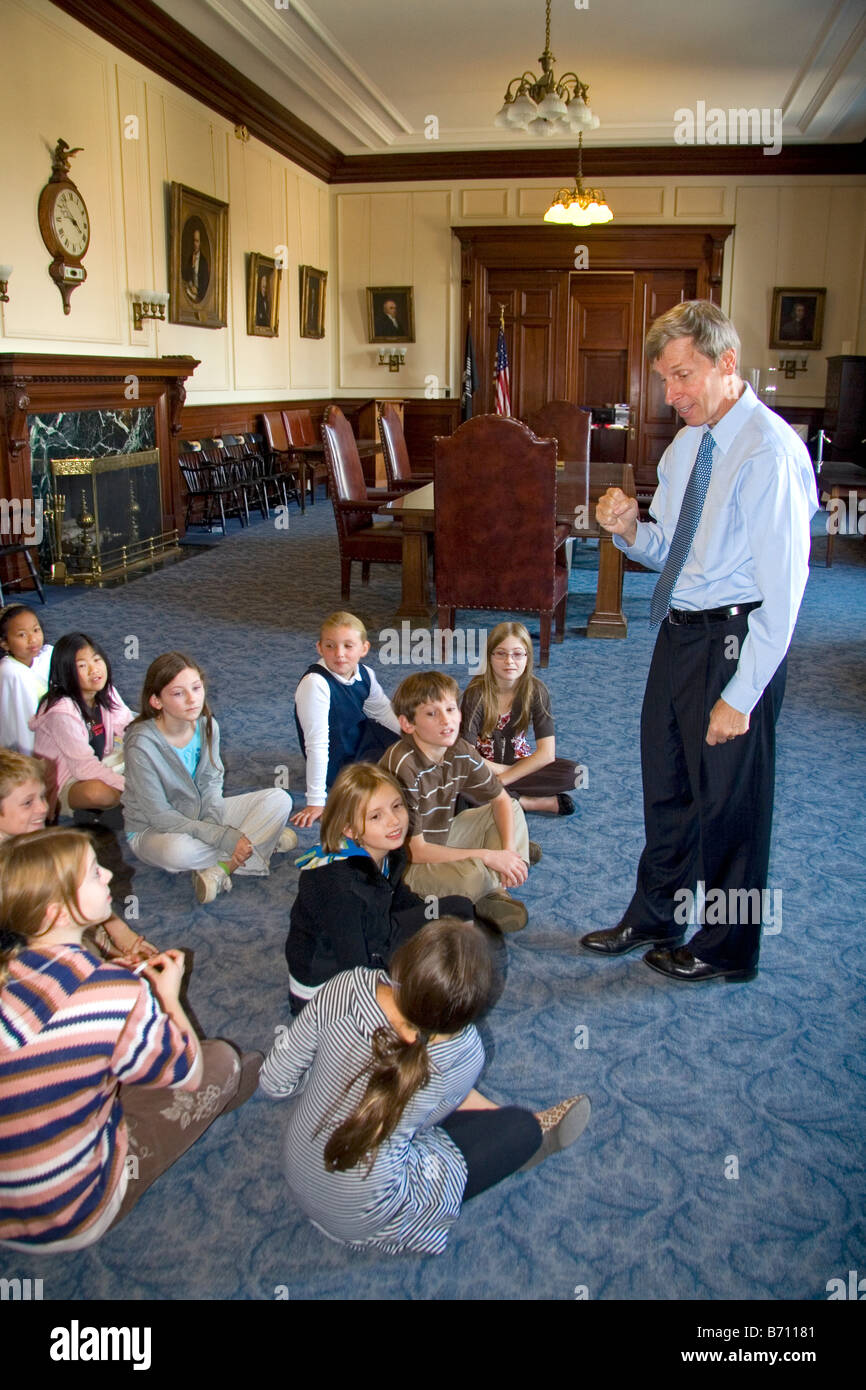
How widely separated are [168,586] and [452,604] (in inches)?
114

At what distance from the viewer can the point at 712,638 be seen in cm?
244

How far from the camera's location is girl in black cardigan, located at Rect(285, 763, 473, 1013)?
219 centimetres

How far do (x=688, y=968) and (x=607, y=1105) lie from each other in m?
0.58

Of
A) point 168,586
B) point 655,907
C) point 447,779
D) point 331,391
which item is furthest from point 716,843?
Result: point 331,391

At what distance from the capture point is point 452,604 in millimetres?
5875

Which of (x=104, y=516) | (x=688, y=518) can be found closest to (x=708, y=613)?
(x=688, y=518)

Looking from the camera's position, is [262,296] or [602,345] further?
[602,345]

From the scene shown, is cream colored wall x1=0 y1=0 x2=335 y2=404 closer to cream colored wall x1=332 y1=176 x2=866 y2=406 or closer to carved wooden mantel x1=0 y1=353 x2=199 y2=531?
carved wooden mantel x1=0 y1=353 x2=199 y2=531

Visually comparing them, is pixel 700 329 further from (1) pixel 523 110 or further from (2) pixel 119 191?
(2) pixel 119 191

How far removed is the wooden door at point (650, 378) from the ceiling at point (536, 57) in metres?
1.63

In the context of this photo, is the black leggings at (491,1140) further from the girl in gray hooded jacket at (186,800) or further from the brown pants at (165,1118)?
the girl in gray hooded jacket at (186,800)

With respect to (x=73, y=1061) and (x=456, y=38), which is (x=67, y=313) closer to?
(x=456, y=38)

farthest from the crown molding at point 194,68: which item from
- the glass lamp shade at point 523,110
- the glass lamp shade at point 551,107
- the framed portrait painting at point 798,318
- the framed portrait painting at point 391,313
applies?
the framed portrait painting at point 798,318

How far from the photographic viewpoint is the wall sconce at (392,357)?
14.0m
